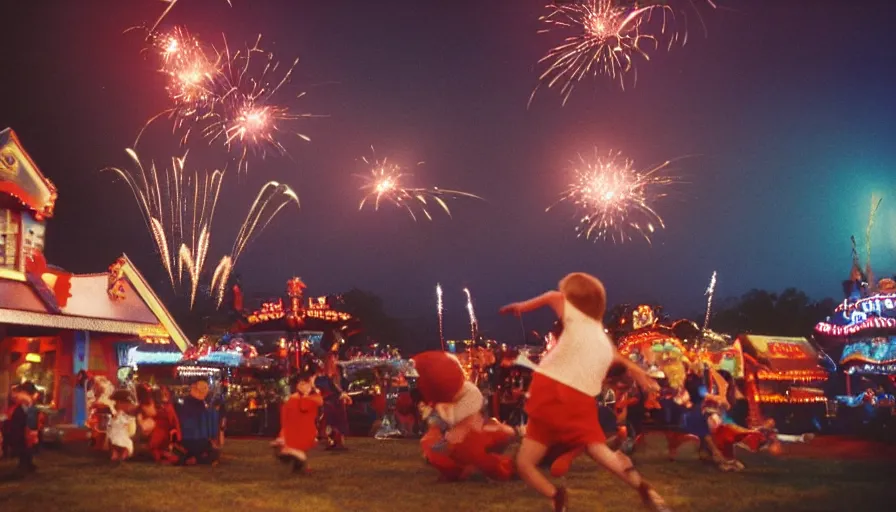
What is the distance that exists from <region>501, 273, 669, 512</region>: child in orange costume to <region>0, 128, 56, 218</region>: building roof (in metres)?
18.7

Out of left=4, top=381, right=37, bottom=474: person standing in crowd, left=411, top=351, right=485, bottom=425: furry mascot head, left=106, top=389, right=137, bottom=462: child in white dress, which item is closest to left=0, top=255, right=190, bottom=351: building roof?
left=106, top=389, right=137, bottom=462: child in white dress

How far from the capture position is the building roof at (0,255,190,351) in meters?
21.1

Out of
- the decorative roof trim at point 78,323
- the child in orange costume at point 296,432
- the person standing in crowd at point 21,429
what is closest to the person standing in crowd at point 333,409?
the child in orange costume at point 296,432

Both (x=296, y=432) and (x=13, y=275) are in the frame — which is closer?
(x=296, y=432)

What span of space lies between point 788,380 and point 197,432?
18133 millimetres

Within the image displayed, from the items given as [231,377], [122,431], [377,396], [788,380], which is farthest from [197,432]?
[788,380]

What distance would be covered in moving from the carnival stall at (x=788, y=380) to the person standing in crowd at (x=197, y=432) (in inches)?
525

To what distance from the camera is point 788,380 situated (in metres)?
25.2

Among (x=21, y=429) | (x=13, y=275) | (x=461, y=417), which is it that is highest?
(x=13, y=275)

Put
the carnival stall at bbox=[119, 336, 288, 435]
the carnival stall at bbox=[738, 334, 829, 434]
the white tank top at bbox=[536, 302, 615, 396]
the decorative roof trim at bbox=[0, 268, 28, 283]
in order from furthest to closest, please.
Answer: the carnival stall at bbox=[119, 336, 288, 435], the carnival stall at bbox=[738, 334, 829, 434], the decorative roof trim at bbox=[0, 268, 28, 283], the white tank top at bbox=[536, 302, 615, 396]

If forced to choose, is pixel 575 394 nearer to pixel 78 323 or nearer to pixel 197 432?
pixel 197 432

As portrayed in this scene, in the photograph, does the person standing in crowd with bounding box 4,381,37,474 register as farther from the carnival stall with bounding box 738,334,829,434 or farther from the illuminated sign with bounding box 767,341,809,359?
the illuminated sign with bounding box 767,341,809,359

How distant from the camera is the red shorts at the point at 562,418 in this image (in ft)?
22.3

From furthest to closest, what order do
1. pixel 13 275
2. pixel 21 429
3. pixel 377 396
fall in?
pixel 377 396 < pixel 13 275 < pixel 21 429
